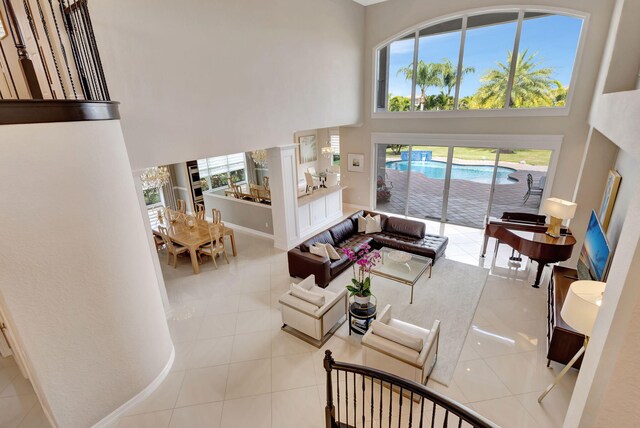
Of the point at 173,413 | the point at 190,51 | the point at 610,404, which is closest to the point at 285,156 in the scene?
the point at 190,51

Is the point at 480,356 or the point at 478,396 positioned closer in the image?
the point at 478,396

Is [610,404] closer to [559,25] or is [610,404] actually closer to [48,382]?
[48,382]

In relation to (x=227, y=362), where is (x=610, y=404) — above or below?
above

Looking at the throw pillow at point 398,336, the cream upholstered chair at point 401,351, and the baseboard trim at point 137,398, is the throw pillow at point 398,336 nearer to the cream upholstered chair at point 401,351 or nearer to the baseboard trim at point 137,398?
the cream upholstered chair at point 401,351

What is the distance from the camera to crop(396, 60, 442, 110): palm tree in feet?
28.5

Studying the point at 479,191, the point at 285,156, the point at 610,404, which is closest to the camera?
the point at 610,404

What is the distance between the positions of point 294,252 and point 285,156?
8.07ft

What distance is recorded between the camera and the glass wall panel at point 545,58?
6.89 meters

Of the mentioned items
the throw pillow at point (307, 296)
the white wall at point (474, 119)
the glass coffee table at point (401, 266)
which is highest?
the white wall at point (474, 119)

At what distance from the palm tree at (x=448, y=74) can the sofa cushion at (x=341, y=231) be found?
4.71 metres

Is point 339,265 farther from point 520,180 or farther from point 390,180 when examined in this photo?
point 520,180

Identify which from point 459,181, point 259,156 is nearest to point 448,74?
point 459,181

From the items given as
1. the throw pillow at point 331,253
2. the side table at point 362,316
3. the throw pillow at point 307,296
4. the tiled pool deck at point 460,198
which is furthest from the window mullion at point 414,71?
the throw pillow at point 307,296

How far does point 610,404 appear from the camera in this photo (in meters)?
1.72
